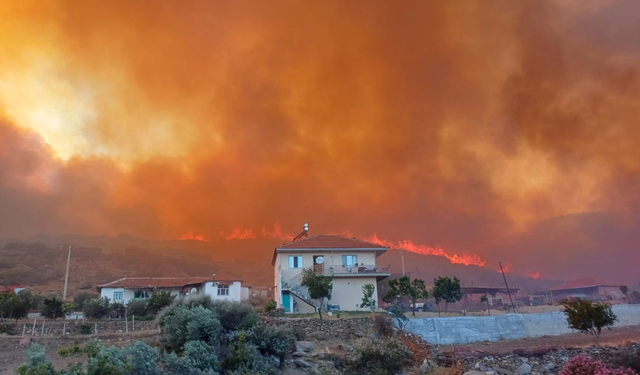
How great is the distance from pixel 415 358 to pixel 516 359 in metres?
5.36

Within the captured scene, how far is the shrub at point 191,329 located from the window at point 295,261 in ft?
53.7

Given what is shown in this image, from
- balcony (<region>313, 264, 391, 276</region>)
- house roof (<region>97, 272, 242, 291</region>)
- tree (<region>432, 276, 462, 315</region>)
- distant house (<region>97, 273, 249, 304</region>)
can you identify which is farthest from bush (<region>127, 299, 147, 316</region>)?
tree (<region>432, 276, 462, 315</region>)

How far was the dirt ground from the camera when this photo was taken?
24.1 m

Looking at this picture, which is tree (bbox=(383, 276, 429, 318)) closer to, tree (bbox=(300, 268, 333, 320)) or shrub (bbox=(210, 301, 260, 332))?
tree (bbox=(300, 268, 333, 320))

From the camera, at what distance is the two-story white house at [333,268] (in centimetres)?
3741

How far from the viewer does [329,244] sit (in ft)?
134

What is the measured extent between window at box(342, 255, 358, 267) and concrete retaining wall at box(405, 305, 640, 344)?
11914mm

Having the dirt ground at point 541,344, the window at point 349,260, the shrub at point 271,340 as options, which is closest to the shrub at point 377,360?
the shrub at point 271,340

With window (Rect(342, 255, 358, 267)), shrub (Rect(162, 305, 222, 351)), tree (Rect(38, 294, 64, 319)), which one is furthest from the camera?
window (Rect(342, 255, 358, 267))

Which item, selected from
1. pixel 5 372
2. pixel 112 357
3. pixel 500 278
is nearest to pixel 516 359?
pixel 112 357

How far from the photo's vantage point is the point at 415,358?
24266 millimetres

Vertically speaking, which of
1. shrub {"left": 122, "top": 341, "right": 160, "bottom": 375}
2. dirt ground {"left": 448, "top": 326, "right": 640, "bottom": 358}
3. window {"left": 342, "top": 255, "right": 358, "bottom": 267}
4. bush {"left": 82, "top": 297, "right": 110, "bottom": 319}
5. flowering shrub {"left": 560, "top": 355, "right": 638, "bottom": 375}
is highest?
window {"left": 342, "top": 255, "right": 358, "bottom": 267}

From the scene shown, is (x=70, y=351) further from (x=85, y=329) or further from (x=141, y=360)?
(x=141, y=360)

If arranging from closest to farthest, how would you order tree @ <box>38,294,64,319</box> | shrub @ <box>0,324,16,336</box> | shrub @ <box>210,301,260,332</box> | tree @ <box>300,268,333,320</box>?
shrub @ <box>210,301,260,332</box> < shrub @ <box>0,324,16,336</box> < tree @ <box>38,294,64,319</box> < tree @ <box>300,268,333,320</box>
